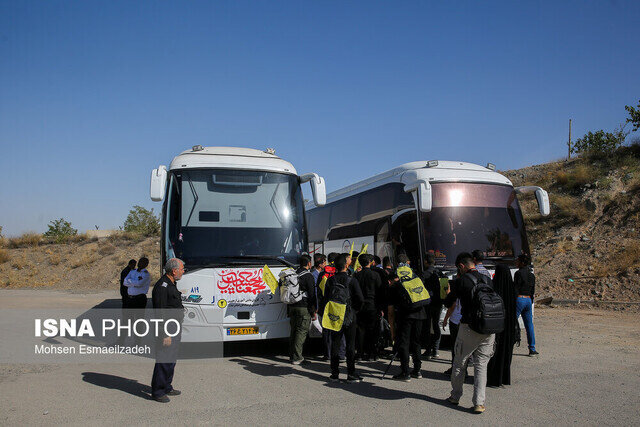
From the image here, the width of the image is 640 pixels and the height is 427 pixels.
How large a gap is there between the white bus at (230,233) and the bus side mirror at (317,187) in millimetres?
22

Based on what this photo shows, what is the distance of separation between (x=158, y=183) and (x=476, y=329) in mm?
6282

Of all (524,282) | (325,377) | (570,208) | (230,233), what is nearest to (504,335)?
(524,282)

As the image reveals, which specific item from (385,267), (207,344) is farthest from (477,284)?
(207,344)

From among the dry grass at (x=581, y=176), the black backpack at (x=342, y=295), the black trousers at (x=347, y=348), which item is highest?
the dry grass at (x=581, y=176)

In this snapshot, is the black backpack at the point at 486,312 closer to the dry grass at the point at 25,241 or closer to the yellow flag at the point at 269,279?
the yellow flag at the point at 269,279

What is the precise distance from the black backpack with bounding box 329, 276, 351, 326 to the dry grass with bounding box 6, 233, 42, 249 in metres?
44.4

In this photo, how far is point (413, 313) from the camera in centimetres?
779

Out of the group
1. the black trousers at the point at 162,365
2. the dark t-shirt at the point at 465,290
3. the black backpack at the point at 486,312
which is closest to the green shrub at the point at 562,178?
the dark t-shirt at the point at 465,290

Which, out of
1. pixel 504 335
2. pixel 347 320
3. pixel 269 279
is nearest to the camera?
pixel 504 335

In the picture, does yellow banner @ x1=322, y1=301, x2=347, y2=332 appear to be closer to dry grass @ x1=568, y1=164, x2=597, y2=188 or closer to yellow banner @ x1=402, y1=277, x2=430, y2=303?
yellow banner @ x1=402, y1=277, x2=430, y2=303

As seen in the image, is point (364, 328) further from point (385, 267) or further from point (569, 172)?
point (569, 172)

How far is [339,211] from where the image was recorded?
1573cm

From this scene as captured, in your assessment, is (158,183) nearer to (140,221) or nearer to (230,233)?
(230,233)

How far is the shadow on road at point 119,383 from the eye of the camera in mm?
7225
